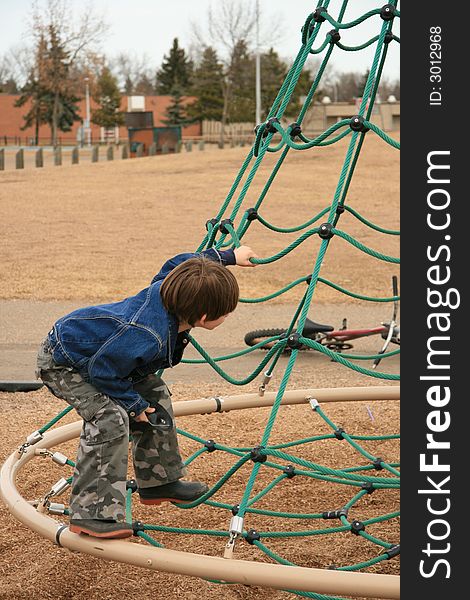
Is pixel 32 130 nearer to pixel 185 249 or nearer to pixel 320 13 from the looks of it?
pixel 185 249

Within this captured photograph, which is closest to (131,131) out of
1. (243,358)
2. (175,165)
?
(175,165)

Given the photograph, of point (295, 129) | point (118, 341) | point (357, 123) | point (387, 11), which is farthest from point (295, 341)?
point (387, 11)

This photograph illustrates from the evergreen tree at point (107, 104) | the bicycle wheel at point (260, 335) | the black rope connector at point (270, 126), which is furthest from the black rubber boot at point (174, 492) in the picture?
the evergreen tree at point (107, 104)

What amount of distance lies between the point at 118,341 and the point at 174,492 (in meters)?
0.82

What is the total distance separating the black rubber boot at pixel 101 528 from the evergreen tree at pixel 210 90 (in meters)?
48.5

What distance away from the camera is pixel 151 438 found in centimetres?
356

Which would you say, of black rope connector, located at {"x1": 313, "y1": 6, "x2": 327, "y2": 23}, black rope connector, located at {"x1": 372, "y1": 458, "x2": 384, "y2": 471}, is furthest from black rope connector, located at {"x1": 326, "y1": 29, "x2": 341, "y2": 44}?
black rope connector, located at {"x1": 372, "y1": 458, "x2": 384, "y2": 471}

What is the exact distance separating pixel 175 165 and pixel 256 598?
22.3 m

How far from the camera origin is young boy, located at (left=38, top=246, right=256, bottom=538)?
307cm

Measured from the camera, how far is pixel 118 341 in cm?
306

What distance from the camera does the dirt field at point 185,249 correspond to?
3.95m

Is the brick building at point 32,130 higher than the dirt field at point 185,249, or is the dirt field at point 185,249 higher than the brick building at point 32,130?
the brick building at point 32,130

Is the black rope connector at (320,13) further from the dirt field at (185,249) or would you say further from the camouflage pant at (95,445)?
the dirt field at (185,249)

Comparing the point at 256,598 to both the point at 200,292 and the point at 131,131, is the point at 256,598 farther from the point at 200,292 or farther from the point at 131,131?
the point at 131,131
